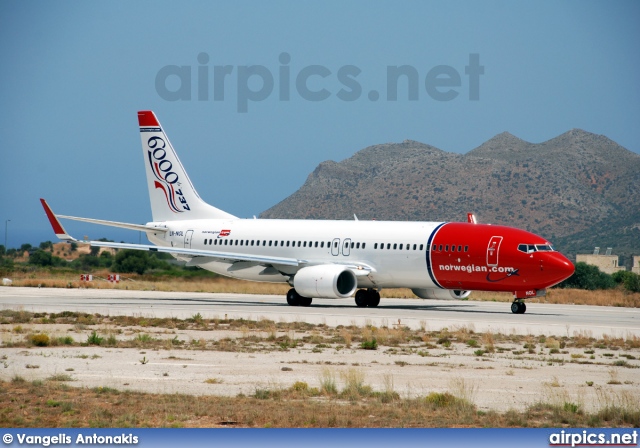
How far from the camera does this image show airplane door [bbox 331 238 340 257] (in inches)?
1660

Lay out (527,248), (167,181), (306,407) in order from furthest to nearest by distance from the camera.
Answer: (167,181), (527,248), (306,407)

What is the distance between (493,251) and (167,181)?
1849 centimetres

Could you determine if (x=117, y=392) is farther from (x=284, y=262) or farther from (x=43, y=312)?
(x=284, y=262)

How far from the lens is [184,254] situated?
44.2 metres

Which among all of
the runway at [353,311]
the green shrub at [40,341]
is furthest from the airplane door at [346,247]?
the green shrub at [40,341]

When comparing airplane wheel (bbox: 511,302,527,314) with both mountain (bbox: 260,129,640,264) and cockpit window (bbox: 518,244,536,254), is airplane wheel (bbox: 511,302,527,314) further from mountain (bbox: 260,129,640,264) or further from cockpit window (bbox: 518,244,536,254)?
mountain (bbox: 260,129,640,264)

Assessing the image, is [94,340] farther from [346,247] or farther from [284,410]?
[346,247]

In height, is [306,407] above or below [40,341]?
below

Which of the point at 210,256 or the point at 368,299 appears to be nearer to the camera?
the point at 368,299

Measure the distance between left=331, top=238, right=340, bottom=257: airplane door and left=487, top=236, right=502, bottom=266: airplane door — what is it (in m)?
7.19

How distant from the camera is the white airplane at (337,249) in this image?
37312 millimetres

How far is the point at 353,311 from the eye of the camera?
3756cm

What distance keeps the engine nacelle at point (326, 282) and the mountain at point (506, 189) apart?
296ft

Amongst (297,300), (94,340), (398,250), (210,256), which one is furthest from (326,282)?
(94,340)
